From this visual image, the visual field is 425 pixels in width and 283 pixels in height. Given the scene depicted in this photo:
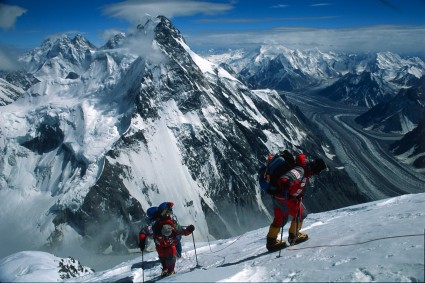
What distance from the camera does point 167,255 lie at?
49.8ft

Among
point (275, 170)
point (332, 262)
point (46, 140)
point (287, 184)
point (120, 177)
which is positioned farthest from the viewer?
point (46, 140)

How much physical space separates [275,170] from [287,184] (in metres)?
0.78

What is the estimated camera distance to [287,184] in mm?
12859

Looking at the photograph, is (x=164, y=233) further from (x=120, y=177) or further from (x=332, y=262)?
(x=120, y=177)

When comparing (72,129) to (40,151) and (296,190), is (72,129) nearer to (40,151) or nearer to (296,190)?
(40,151)

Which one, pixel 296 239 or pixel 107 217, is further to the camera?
pixel 107 217

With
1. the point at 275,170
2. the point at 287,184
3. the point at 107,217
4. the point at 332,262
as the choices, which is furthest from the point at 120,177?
the point at 332,262

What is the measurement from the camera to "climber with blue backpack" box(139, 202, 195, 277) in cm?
1512

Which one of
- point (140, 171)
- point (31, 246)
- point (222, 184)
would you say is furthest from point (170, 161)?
point (31, 246)

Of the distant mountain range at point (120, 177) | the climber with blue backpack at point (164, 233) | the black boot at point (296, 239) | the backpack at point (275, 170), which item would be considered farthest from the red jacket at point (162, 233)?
the distant mountain range at point (120, 177)

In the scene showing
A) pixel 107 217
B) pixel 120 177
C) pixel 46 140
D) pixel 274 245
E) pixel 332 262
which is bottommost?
pixel 107 217

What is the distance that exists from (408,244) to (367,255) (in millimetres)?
1184

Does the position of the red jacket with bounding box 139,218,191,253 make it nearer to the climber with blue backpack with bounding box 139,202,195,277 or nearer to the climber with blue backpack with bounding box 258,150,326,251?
the climber with blue backpack with bounding box 139,202,195,277

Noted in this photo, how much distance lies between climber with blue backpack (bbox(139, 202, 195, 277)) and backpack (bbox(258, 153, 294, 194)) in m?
3.90
